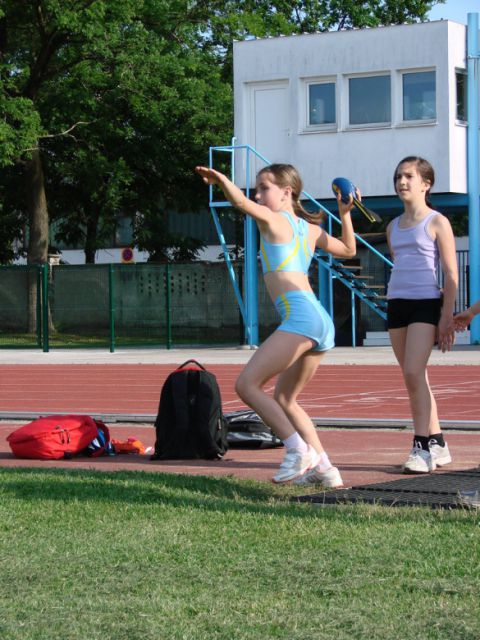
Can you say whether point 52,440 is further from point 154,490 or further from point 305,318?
point 305,318

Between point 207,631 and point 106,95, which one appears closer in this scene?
point 207,631

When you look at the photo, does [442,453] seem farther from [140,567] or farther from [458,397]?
[458,397]

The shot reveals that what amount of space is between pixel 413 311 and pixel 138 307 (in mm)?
26037

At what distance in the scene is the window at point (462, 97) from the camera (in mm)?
29406

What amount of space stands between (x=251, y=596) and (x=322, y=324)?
310 centimetres

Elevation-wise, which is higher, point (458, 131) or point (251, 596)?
point (458, 131)

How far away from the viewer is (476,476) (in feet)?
27.2

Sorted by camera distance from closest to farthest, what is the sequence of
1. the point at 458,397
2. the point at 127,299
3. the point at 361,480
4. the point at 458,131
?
the point at 361,480, the point at 458,397, the point at 458,131, the point at 127,299

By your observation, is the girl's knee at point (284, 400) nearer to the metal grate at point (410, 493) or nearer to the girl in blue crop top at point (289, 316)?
the girl in blue crop top at point (289, 316)

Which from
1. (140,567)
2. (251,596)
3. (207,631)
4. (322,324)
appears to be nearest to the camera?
(207,631)

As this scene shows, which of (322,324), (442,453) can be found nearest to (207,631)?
(322,324)

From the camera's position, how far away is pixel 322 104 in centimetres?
3048

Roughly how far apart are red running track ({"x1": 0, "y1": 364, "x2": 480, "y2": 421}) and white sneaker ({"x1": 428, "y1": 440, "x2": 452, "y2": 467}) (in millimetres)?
3689

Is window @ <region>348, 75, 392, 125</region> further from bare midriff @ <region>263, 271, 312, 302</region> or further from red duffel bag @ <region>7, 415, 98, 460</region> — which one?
bare midriff @ <region>263, 271, 312, 302</region>
